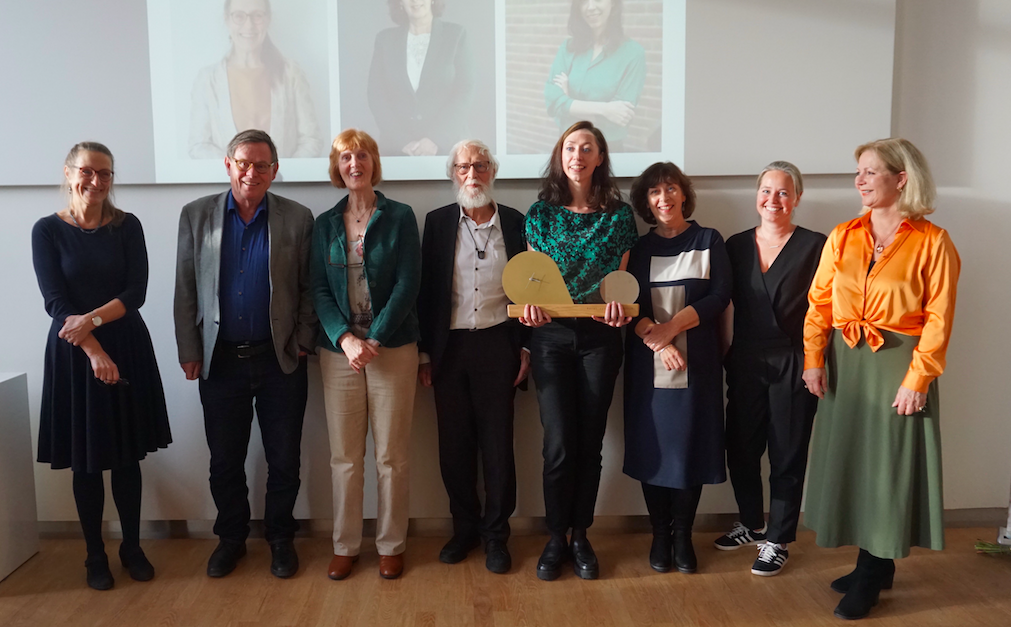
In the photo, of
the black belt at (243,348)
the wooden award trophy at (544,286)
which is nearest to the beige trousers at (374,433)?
the black belt at (243,348)

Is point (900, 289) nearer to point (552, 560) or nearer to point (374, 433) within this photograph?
point (552, 560)

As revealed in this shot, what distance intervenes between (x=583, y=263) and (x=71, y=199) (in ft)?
6.18

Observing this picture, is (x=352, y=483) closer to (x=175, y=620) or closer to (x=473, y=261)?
(x=175, y=620)

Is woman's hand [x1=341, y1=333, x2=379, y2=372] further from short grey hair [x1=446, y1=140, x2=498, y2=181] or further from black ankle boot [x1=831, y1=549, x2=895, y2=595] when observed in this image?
black ankle boot [x1=831, y1=549, x2=895, y2=595]

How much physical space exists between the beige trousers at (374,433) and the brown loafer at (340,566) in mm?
23

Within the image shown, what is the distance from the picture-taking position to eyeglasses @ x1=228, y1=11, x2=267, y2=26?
2727mm

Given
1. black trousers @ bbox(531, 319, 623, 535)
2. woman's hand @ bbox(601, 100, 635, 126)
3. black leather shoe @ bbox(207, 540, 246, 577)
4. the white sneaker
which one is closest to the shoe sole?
the white sneaker

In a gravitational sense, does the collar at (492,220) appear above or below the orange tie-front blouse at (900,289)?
above

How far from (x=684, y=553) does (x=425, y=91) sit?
7.15ft

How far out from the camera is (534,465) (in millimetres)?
2938

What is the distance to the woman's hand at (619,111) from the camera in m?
2.79

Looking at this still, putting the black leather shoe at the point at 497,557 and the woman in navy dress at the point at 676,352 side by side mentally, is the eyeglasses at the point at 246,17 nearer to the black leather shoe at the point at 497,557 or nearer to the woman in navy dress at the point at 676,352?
the woman in navy dress at the point at 676,352

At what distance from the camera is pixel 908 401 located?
2.03 m

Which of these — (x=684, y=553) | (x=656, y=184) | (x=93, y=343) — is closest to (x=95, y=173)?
(x=93, y=343)
